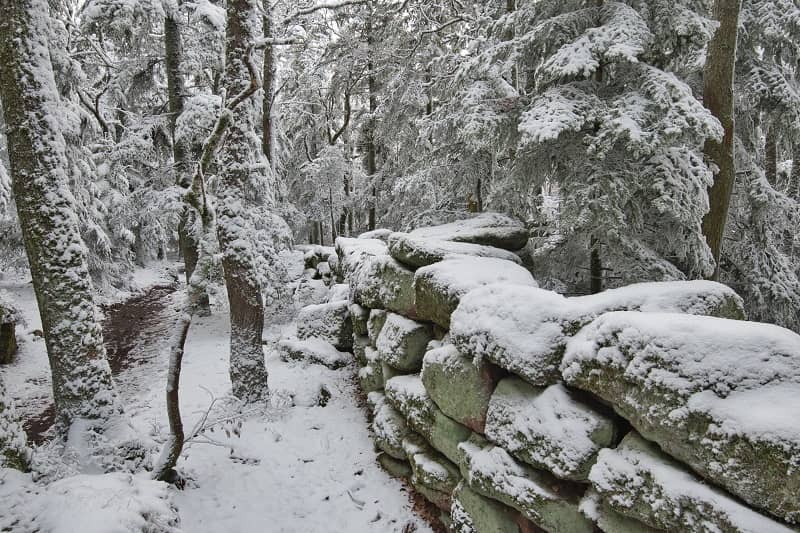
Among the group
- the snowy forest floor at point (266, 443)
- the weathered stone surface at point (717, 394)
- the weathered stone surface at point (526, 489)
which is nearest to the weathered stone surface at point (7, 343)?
the snowy forest floor at point (266, 443)

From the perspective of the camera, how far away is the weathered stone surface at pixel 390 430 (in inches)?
210

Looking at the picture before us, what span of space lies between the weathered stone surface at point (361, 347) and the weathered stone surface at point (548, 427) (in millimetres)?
3707

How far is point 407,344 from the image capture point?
545 cm

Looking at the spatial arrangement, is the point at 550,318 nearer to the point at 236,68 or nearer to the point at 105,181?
the point at 236,68

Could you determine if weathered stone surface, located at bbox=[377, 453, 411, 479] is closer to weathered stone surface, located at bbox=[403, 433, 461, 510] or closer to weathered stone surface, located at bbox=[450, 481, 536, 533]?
weathered stone surface, located at bbox=[403, 433, 461, 510]

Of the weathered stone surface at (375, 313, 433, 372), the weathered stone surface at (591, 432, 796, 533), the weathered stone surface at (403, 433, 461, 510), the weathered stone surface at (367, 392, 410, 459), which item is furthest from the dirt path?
the weathered stone surface at (591, 432, 796, 533)

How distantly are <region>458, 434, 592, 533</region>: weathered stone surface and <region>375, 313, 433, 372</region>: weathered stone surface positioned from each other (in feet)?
5.43

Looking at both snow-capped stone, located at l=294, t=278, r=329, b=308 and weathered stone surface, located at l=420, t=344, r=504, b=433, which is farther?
snow-capped stone, located at l=294, t=278, r=329, b=308

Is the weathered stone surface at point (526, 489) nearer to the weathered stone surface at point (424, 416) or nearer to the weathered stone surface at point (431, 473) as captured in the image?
the weathered stone surface at point (424, 416)

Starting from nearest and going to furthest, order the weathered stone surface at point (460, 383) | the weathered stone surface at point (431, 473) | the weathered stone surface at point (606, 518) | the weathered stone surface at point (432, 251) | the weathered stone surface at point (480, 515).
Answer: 1. the weathered stone surface at point (606, 518)
2. the weathered stone surface at point (480, 515)
3. the weathered stone surface at point (460, 383)
4. the weathered stone surface at point (431, 473)
5. the weathered stone surface at point (432, 251)

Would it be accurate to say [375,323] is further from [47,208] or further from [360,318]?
[47,208]

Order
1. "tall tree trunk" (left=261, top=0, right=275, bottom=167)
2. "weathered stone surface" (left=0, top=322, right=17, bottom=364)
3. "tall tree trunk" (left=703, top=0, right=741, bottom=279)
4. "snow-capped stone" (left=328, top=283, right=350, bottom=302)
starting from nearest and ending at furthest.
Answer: "tall tree trunk" (left=703, top=0, right=741, bottom=279) → "weathered stone surface" (left=0, top=322, right=17, bottom=364) → "snow-capped stone" (left=328, top=283, right=350, bottom=302) → "tall tree trunk" (left=261, top=0, right=275, bottom=167)

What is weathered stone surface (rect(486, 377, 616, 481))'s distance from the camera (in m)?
2.93

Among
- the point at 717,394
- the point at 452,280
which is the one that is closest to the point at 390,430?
the point at 452,280
